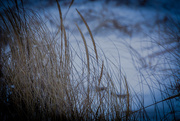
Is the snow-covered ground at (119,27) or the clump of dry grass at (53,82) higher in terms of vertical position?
the snow-covered ground at (119,27)

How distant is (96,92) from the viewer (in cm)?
72

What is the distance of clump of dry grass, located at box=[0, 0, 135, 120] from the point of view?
70 centimetres

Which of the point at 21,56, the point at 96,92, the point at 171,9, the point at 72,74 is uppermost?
the point at 171,9

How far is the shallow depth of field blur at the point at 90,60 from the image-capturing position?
0.71m

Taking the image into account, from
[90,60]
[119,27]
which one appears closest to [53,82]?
[90,60]

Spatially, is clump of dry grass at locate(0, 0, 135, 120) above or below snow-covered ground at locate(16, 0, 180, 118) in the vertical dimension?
below

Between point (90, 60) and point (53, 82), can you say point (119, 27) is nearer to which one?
point (90, 60)

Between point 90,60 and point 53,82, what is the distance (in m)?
0.26

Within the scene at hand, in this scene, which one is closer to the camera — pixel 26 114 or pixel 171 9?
pixel 26 114

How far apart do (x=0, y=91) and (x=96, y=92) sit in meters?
0.58

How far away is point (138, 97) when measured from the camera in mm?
741

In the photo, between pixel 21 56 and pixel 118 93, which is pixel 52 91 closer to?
pixel 21 56

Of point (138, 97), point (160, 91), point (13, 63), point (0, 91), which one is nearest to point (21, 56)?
point (13, 63)

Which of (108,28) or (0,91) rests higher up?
(108,28)
